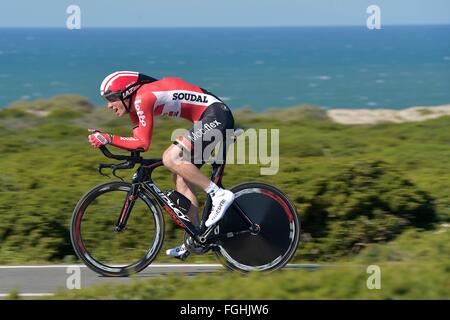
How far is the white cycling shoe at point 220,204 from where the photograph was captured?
774cm

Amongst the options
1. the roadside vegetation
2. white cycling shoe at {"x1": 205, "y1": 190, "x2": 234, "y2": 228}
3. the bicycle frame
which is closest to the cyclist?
white cycling shoe at {"x1": 205, "y1": 190, "x2": 234, "y2": 228}

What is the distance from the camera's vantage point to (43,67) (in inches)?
5615

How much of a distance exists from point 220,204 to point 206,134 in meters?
0.64

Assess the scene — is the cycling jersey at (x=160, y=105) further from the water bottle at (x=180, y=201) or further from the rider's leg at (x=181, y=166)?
the water bottle at (x=180, y=201)

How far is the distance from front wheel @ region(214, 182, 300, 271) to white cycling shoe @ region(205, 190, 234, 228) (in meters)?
0.17

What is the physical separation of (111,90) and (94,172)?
4497 mm

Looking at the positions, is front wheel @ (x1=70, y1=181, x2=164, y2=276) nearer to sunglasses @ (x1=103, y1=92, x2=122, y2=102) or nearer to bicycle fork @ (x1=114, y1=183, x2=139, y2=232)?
bicycle fork @ (x1=114, y1=183, x2=139, y2=232)

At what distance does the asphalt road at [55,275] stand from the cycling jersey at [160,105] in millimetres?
1262

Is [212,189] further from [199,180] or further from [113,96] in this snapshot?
[113,96]

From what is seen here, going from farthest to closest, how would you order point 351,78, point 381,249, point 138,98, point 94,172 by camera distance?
point 351,78 < point 94,172 < point 381,249 < point 138,98

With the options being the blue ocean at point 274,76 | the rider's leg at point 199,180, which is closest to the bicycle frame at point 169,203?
the rider's leg at point 199,180

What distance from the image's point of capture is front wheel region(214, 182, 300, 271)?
7938 mm
